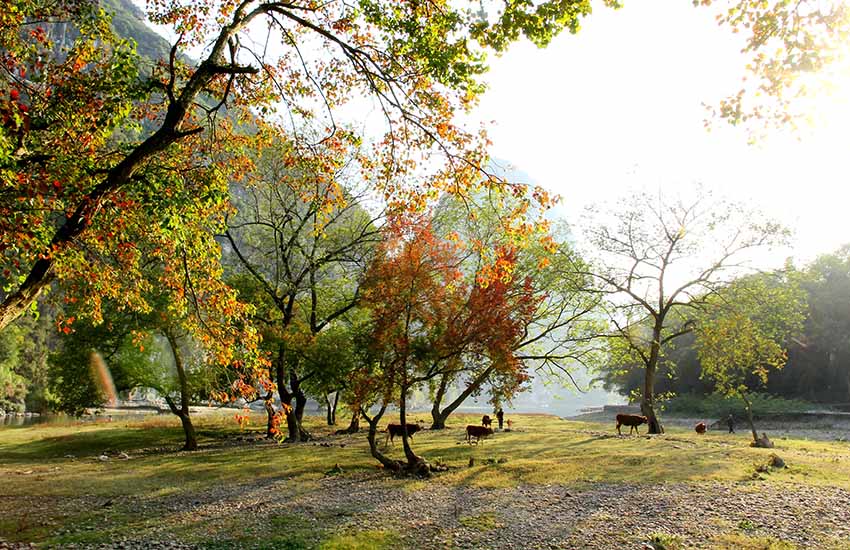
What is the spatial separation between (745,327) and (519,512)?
21021 millimetres

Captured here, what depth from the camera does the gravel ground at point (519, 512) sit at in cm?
928

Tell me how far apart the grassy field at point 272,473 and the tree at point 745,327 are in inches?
168

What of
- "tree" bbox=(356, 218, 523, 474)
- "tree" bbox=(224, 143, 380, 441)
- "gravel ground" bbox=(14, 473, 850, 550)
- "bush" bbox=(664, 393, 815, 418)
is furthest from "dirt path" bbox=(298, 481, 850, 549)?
"bush" bbox=(664, 393, 815, 418)

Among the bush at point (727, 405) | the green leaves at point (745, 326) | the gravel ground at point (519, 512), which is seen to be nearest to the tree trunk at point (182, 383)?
→ the gravel ground at point (519, 512)

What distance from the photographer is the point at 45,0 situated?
10.4 meters

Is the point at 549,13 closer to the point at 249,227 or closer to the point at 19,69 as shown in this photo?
the point at 19,69

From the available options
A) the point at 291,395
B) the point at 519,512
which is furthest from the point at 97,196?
the point at 291,395

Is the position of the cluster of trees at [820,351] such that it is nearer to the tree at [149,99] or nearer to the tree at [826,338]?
the tree at [826,338]

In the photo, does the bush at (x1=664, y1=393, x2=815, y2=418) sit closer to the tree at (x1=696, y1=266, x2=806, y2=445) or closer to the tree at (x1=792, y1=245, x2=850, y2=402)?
the tree at (x1=792, y1=245, x2=850, y2=402)

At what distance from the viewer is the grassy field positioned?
Result: 9.83 m

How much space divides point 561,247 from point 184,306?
83.5 ft

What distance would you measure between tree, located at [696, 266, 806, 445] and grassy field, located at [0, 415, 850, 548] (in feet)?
14.0

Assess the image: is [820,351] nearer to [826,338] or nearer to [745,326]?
[826,338]

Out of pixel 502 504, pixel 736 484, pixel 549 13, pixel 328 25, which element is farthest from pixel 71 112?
pixel 736 484
